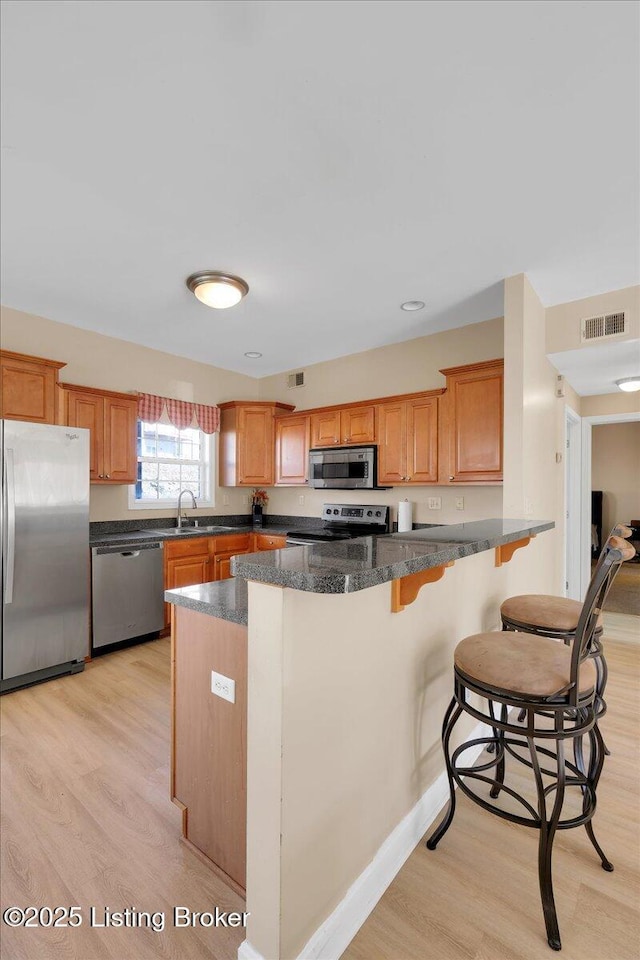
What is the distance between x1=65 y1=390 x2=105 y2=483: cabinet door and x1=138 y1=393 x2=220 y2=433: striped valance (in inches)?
22.2

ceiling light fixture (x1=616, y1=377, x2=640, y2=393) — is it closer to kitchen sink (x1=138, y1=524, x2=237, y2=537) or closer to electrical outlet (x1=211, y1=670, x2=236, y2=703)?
kitchen sink (x1=138, y1=524, x2=237, y2=537)

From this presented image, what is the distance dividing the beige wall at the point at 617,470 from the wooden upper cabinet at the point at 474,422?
557 centimetres

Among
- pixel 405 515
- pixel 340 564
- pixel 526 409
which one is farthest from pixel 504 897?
pixel 405 515

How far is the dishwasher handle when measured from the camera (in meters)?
3.55

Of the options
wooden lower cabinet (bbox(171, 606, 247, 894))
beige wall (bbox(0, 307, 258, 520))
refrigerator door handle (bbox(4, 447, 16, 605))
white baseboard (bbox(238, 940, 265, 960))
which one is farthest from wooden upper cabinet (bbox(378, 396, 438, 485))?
white baseboard (bbox(238, 940, 265, 960))

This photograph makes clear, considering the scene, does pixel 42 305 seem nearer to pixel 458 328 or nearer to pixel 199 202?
pixel 199 202

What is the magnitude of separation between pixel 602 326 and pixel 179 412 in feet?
12.8

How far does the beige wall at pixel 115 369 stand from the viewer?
3.66 metres

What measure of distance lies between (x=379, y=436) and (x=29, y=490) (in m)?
2.89

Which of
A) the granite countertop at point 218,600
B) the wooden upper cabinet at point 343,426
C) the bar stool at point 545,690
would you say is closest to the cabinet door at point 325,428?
the wooden upper cabinet at point 343,426

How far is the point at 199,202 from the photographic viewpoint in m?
2.19

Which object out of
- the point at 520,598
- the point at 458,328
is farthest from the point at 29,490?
the point at 458,328

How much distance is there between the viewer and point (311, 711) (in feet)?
3.85

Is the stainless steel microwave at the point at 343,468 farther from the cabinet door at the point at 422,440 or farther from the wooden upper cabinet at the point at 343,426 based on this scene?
the cabinet door at the point at 422,440
